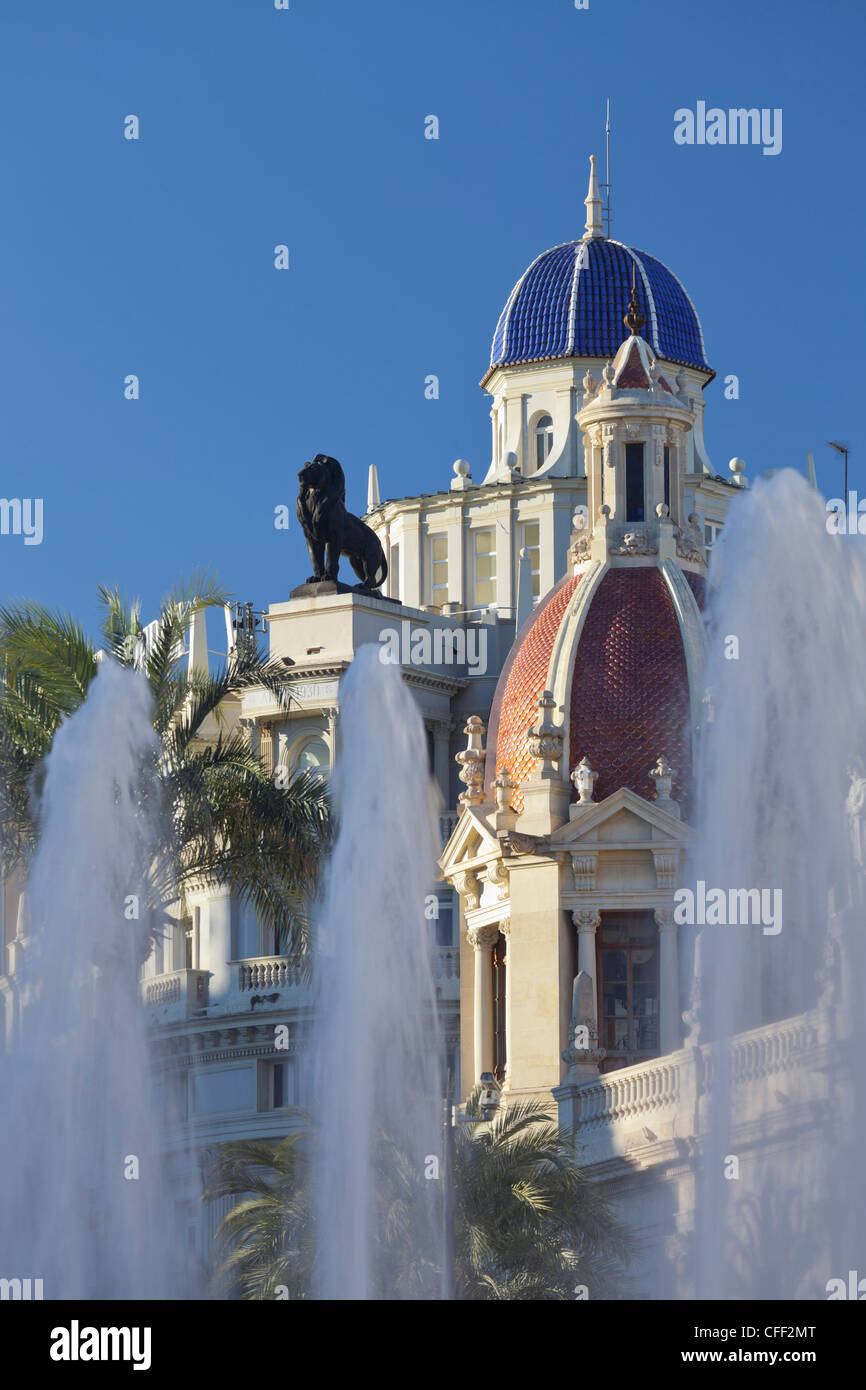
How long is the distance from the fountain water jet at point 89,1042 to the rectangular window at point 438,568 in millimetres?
51305

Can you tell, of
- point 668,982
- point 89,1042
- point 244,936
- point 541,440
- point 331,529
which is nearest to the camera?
point 89,1042

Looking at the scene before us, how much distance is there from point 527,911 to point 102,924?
15.9 metres

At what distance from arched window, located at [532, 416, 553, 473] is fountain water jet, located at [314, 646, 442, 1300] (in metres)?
45.1

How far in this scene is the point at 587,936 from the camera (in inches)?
2373

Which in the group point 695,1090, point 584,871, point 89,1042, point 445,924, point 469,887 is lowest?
point 695,1090

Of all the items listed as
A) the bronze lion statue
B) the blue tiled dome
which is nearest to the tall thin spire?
the blue tiled dome

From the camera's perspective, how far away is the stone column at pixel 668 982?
59062 mm

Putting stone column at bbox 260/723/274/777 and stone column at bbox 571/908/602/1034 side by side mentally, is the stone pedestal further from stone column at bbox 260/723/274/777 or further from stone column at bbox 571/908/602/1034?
stone column at bbox 571/908/602/1034

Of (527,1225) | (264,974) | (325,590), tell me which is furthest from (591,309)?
(527,1225)

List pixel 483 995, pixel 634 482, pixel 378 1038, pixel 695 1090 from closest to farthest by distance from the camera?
pixel 378 1038
pixel 695 1090
pixel 483 995
pixel 634 482

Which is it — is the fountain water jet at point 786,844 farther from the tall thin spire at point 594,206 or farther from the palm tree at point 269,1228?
the tall thin spire at point 594,206

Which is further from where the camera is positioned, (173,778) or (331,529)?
(331,529)

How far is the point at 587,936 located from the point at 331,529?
640 inches

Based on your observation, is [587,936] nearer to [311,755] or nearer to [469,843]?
[469,843]
